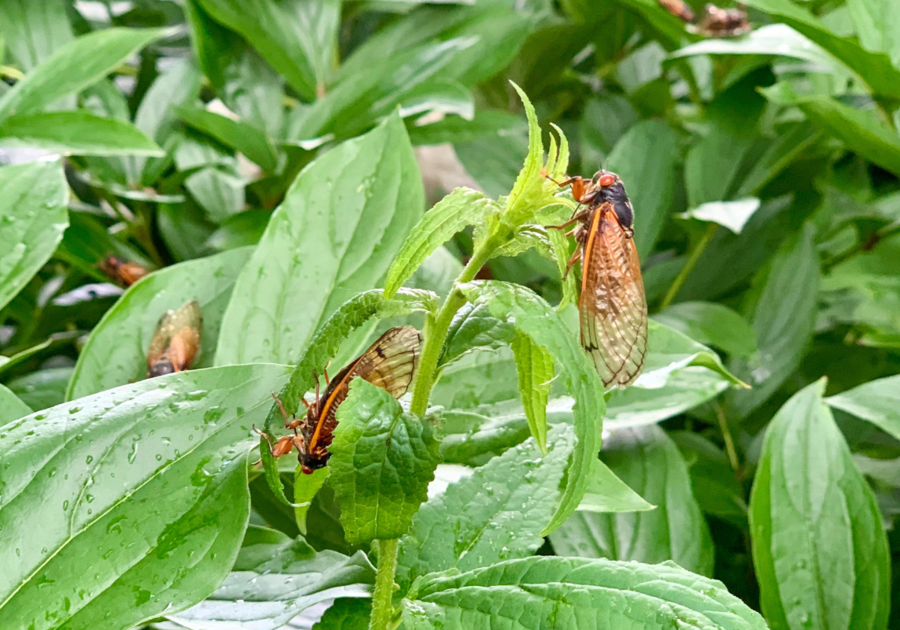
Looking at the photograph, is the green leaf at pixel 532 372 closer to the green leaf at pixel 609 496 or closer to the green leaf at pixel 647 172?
the green leaf at pixel 609 496

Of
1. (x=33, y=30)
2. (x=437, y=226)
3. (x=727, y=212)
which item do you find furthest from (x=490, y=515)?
(x=33, y=30)

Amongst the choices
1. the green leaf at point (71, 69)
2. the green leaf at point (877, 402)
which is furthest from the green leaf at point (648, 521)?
the green leaf at point (71, 69)

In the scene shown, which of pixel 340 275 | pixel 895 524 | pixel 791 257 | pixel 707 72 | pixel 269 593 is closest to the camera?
pixel 269 593

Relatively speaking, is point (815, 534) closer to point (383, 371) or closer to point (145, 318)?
point (383, 371)

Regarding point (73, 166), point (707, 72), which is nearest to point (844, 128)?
point (707, 72)

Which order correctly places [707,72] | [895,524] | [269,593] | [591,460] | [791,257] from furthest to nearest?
[707,72] → [791,257] → [895,524] → [269,593] → [591,460]

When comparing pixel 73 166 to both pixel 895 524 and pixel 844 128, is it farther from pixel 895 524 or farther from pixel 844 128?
pixel 895 524

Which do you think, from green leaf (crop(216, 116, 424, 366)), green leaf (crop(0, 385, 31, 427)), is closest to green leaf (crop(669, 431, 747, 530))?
green leaf (crop(216, 116, 424, 366))
